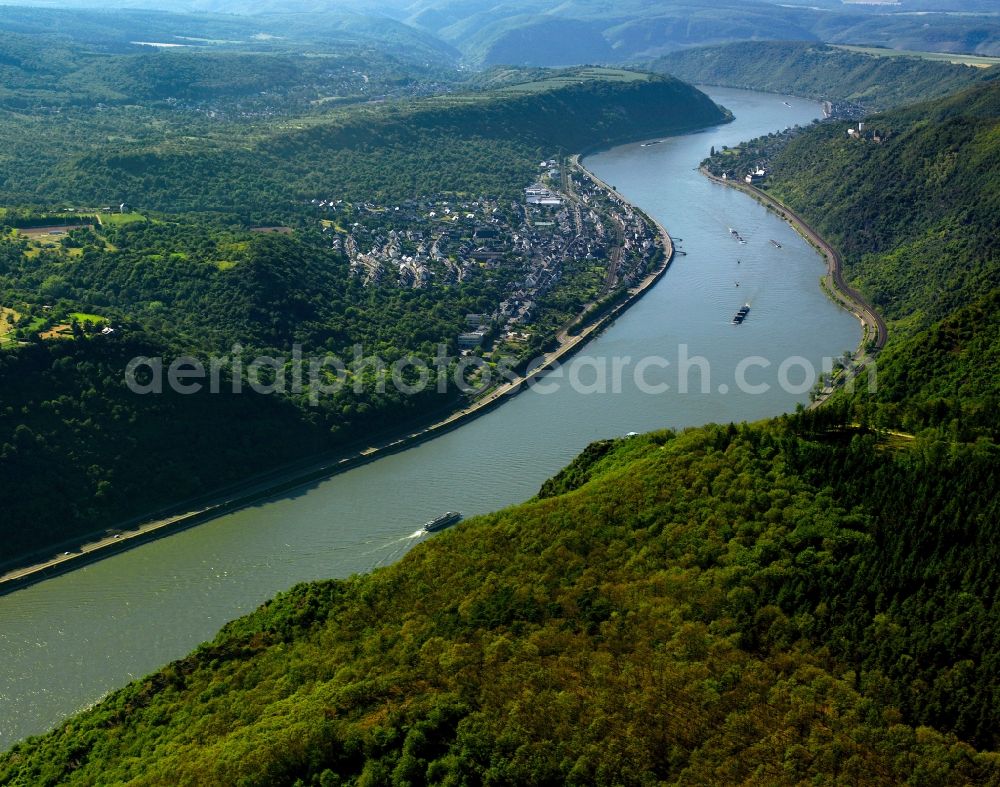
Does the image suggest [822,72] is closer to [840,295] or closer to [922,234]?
[922,234]

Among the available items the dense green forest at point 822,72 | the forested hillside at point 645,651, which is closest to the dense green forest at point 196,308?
the forested hillside at point 645,651

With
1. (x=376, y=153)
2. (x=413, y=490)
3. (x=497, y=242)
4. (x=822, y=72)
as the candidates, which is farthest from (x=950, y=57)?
(x=413, y=490)

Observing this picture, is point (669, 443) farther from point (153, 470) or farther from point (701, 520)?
point (153, 470)

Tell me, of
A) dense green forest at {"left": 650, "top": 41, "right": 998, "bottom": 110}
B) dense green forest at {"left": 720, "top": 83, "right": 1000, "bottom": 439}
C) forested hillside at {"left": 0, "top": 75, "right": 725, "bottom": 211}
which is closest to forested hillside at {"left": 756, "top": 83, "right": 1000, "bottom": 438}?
dense green forest at {"left": 720, "top": 83, "right": 1000, "bottom": 439}

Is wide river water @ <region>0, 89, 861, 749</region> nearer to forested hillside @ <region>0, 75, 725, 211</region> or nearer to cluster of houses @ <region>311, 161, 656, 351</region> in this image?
cluster of houses @ <region>311, 161, 656, 351</region>

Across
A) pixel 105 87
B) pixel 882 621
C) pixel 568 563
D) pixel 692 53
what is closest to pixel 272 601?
pixel 568 563
